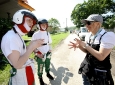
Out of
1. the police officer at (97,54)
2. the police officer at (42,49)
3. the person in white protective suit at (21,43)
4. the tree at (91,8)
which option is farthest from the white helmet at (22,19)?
the tree at (91,8)

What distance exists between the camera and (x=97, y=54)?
2.32 metres

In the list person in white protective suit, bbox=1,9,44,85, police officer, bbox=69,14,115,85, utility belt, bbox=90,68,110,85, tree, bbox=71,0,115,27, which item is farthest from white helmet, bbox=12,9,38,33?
tree, bbox=71,0,115,27

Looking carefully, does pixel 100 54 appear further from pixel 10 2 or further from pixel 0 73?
pixel 10 2

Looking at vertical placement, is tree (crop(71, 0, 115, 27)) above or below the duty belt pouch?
above

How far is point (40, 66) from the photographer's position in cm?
435

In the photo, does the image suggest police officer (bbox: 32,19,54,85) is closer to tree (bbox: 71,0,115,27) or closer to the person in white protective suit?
the person in white protective suit

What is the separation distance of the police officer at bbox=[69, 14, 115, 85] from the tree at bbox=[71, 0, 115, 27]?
5135 cm

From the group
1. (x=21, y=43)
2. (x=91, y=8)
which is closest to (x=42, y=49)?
(x=21, y=43)

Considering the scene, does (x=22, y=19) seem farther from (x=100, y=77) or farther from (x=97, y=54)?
(x=100, y=77)

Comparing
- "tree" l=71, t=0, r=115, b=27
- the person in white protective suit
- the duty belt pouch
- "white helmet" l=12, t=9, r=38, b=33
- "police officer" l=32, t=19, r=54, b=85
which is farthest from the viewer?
"tree" l=71, t=0, r=115, b=27

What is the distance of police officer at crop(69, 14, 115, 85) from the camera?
7.61ft

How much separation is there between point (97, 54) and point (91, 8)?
54.7 meters

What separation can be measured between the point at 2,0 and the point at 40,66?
27.1ft

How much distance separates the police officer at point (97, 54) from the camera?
2.32 metres
